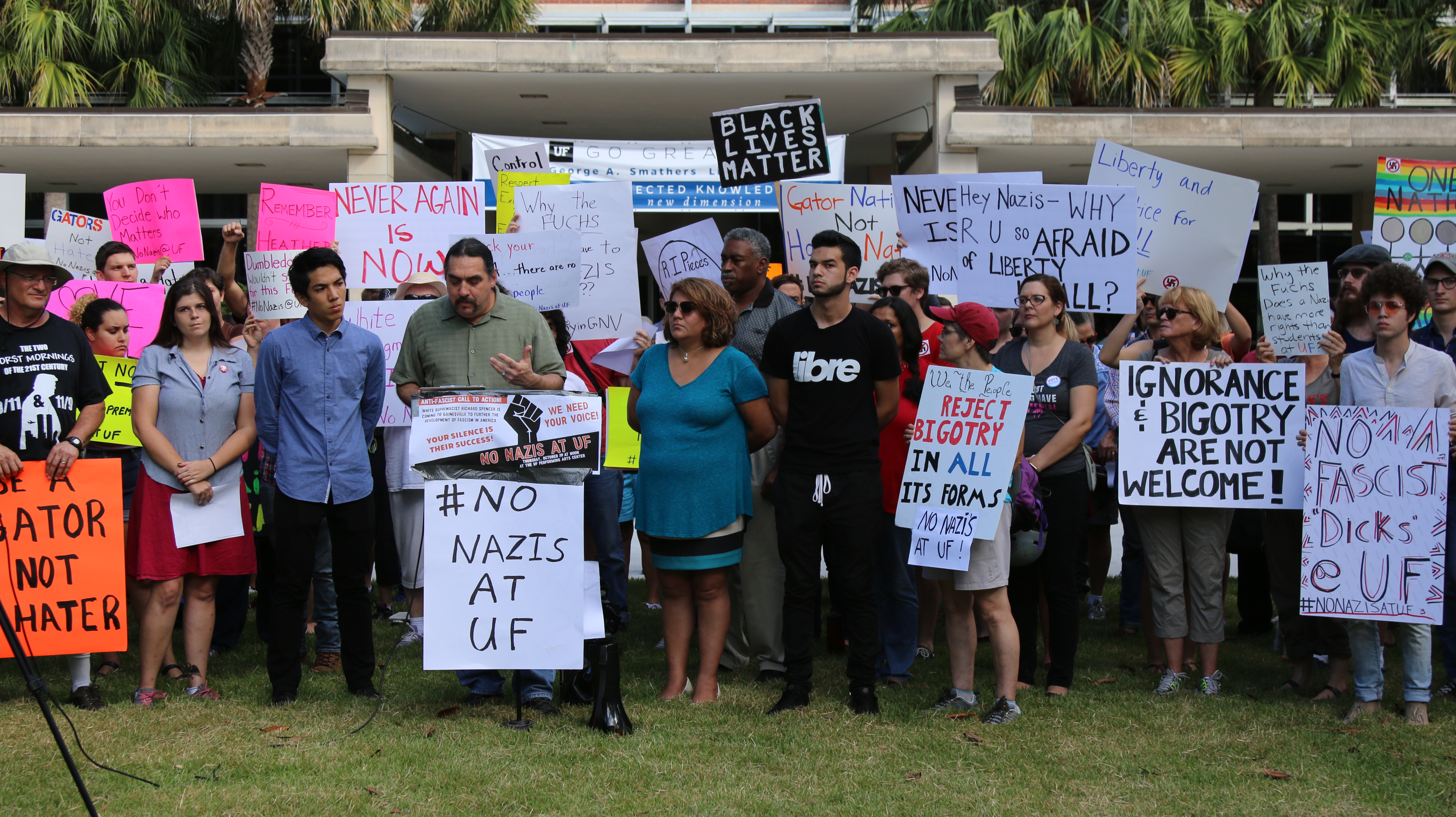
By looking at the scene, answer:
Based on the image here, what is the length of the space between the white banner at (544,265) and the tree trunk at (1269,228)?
1539 centimetres

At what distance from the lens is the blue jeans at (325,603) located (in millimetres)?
6453

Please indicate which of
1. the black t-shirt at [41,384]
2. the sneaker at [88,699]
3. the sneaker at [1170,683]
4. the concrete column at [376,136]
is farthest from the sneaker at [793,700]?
the concrete column at [376,136]

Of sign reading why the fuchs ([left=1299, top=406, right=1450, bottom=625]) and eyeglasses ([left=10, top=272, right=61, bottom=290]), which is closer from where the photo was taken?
sign reading why the fuchs ([left=1299, top=406, right=1450, bottom=625])

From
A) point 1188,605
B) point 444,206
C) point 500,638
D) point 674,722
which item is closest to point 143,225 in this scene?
point 444,206

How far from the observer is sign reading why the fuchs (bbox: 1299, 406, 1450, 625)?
5234mm

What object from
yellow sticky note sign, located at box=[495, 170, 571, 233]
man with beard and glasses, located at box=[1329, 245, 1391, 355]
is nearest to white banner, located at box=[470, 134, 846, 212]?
yellow sticky note sign, located at box=[495, 170, 571, 233]

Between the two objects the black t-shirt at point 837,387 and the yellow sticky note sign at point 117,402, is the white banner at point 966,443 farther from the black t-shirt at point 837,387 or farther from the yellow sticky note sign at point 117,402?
the yellow sticky note sign at point 117,402

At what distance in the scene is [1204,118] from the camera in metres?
15.7

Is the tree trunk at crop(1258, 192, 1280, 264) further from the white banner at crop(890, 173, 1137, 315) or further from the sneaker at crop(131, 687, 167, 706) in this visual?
the sneaker at crop(131, 687, 167, 706)

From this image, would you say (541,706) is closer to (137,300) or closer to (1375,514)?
(1375,514)

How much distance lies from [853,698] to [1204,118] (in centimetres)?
1279

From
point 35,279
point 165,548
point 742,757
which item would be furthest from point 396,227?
point 742,757

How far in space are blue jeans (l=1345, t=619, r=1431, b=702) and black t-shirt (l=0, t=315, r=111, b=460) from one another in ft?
19.6

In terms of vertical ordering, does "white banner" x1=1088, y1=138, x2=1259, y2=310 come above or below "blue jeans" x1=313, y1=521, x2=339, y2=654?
above
